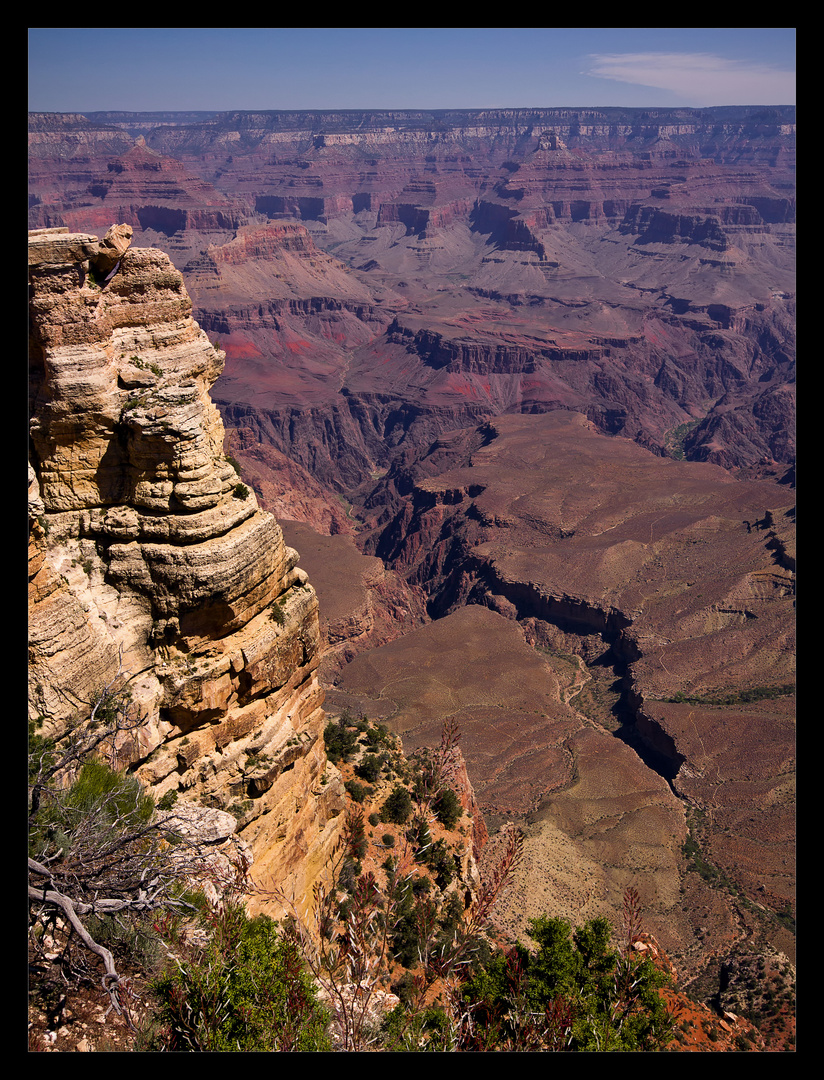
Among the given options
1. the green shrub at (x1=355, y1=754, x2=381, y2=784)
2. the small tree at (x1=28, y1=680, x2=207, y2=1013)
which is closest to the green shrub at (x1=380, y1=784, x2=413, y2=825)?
the green shrub at (x1=355, y1=754, x2=381, y2=784)

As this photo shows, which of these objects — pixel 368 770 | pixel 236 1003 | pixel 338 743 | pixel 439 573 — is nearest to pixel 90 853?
pixel 236 1003

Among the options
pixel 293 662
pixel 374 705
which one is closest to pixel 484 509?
pixel 374 705

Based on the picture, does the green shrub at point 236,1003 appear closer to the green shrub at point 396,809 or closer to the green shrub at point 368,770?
the green shrub at point 396,809

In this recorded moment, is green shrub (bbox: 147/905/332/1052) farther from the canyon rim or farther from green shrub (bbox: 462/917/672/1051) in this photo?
the canyon rim

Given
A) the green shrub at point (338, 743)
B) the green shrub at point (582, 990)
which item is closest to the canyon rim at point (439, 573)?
the green shrub at point (338, 743)

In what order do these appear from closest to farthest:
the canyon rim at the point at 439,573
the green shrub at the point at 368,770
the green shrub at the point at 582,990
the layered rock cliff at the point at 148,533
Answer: the green shrub at the point at 582,990 < the layered rock cliff at the point at 148,533 < the canyon rim at the point at 439,573 < the green shrub at the point at 368,770

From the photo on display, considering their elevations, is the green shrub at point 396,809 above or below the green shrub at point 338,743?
below

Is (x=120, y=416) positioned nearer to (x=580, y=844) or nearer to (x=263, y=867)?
(x=263, y=867)

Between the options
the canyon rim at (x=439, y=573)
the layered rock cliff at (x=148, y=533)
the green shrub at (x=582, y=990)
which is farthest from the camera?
the canyon rim at (x=439, y=573)
